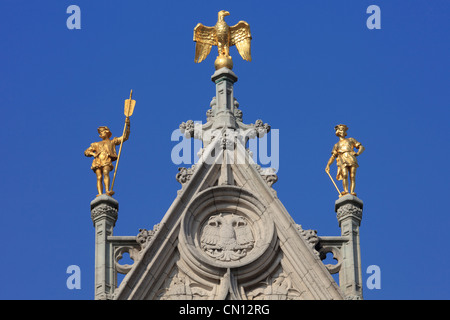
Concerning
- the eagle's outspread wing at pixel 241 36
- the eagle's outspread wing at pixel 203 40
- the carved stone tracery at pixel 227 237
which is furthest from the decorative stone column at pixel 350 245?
the eagle's outspread wing at pixel 203 40

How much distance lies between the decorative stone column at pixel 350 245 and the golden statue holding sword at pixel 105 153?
5396 mm

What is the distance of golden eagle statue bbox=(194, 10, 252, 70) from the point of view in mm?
57406

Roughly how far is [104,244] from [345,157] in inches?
245

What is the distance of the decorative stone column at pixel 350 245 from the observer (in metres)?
53.8

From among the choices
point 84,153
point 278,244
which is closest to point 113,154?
point 84,153

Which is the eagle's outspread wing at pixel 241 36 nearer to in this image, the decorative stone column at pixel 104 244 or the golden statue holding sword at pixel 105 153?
the golden statue holding sword at pixel 105 153

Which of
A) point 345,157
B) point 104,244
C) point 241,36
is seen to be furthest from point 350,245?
point 241,36

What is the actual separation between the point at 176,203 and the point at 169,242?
39.0 inches

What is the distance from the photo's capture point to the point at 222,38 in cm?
5738

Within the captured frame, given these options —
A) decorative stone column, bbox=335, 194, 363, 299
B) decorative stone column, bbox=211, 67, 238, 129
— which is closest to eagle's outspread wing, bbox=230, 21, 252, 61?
decorative stone column, bbox=211, 67, 238, 129

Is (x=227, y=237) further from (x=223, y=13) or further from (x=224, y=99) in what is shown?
(x=223, y=13)
